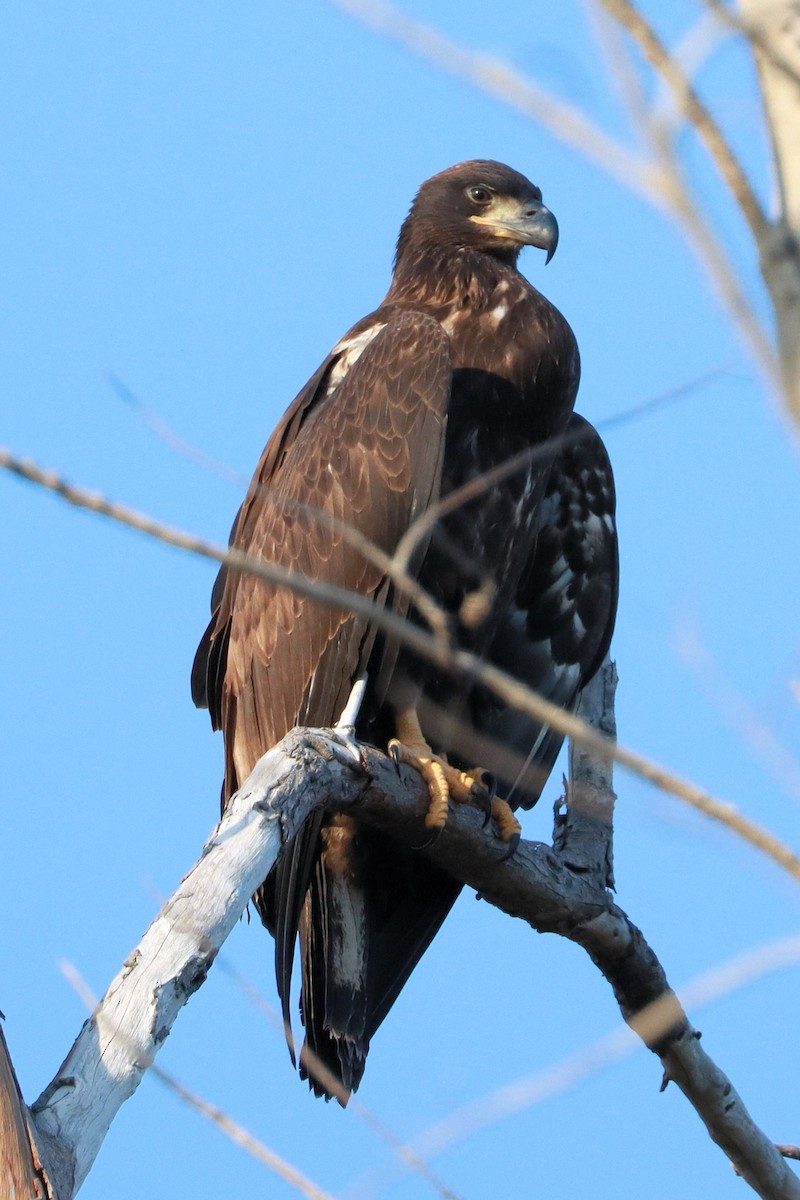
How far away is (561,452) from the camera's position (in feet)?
16.9

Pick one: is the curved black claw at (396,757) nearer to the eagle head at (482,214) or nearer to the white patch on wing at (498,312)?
the white patch on wing at (498,312)

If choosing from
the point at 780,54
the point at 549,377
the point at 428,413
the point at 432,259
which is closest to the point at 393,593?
the point at 428,413

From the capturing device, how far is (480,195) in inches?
217

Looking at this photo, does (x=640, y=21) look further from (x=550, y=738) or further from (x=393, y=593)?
(x=550, y=738)

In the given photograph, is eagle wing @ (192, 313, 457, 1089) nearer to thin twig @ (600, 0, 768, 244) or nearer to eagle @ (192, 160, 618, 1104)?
eagle @ (192, 160, 618, 1104)

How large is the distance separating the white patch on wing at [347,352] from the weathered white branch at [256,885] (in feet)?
4.66

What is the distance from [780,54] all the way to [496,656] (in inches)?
155

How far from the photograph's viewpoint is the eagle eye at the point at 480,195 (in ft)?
18.0

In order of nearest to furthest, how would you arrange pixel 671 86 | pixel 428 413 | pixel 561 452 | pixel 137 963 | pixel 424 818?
pixel 671 86, pixel 137 963, pixel 424 818, pixel 428 413, pixel 561 452

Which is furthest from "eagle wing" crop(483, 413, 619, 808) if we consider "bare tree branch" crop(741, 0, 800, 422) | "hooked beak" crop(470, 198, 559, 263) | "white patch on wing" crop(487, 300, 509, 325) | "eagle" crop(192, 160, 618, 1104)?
"bare tree branch" crop(741, 0, 800, 422)

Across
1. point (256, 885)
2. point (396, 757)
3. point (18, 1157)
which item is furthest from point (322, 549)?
point (18, 1157)

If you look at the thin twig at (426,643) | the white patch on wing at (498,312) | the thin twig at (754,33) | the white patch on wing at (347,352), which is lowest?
the thin twig at (426,643)

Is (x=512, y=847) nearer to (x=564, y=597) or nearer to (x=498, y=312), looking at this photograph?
(x=564, y=597)

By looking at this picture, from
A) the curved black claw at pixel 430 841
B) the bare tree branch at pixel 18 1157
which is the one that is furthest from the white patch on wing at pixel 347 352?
the bare tree branch at pixel 18 1157
